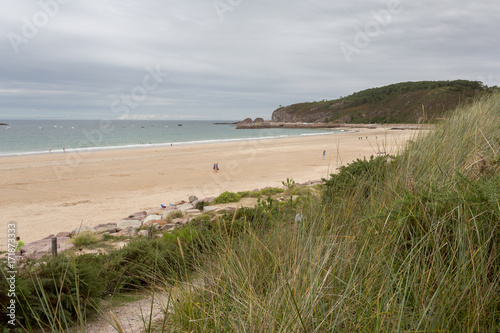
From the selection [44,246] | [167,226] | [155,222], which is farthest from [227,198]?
[44,246]

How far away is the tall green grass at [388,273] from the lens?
2053 millimetres

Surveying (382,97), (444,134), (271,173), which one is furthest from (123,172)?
(382,97)

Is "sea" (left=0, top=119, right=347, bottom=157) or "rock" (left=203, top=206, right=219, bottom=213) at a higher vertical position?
"sea" (left=0, top=119, right=347, bottom=157)

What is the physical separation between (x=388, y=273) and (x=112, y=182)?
60.2ft

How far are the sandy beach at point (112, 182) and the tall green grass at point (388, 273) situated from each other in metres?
4.43

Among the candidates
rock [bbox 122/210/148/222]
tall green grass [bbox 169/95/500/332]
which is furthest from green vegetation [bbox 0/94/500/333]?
rock [bbox 122/210/148/222]

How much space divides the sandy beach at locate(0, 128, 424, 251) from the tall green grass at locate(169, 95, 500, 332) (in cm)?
443

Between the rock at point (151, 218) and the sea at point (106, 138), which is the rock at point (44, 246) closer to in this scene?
the rock at point (151, 218)

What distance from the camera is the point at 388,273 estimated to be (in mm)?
2357

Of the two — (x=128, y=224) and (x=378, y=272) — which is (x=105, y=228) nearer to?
(x=128, y=224)

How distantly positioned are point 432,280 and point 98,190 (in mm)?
16759

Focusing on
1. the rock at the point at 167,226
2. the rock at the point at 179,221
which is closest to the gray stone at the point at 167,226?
the rock at the point at 167,226

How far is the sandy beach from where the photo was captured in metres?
12.2

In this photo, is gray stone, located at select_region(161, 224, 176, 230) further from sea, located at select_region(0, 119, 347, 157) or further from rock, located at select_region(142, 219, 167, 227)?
sea, located at select_region(0, 119, 347, 157)
